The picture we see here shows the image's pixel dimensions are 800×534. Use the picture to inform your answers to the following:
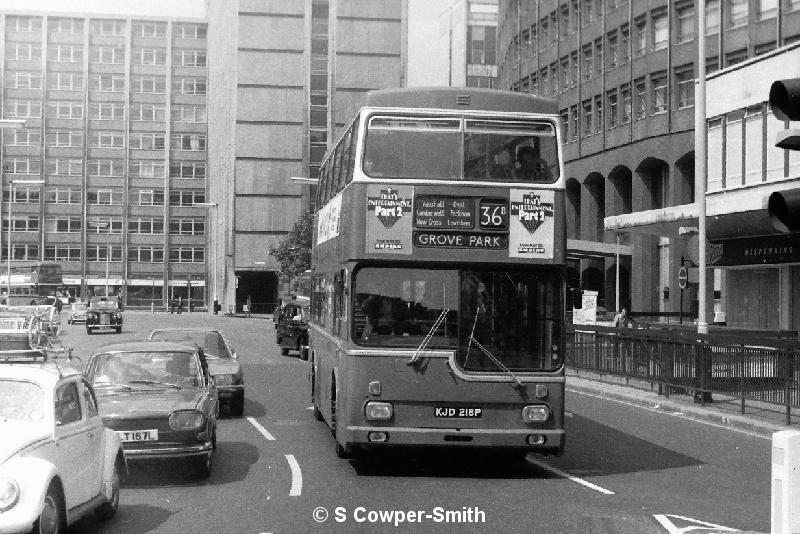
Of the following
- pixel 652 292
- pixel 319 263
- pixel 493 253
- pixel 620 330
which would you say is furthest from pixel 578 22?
pixel 493 253

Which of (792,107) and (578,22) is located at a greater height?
(578,22)

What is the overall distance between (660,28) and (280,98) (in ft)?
141

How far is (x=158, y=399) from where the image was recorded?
36.7ft

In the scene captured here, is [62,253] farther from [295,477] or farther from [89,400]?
[89,400]

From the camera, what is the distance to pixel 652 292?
2312 inches

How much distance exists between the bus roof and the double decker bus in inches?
0.9

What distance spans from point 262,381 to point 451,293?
14.6m

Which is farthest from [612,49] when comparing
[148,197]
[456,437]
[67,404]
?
[148,197]

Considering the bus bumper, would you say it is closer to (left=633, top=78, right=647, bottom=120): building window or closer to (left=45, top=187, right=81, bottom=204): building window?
(left=633, top=78, right=647, bottom=120): building window

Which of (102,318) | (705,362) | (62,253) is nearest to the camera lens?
(705,362)

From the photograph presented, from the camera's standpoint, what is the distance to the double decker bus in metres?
11.2

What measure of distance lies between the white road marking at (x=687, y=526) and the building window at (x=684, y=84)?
47.8m

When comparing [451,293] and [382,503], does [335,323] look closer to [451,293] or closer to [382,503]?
[451,293]

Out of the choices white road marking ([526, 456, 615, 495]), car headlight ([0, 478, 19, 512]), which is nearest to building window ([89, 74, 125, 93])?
white road marking ([526, 456, 615, 495])
